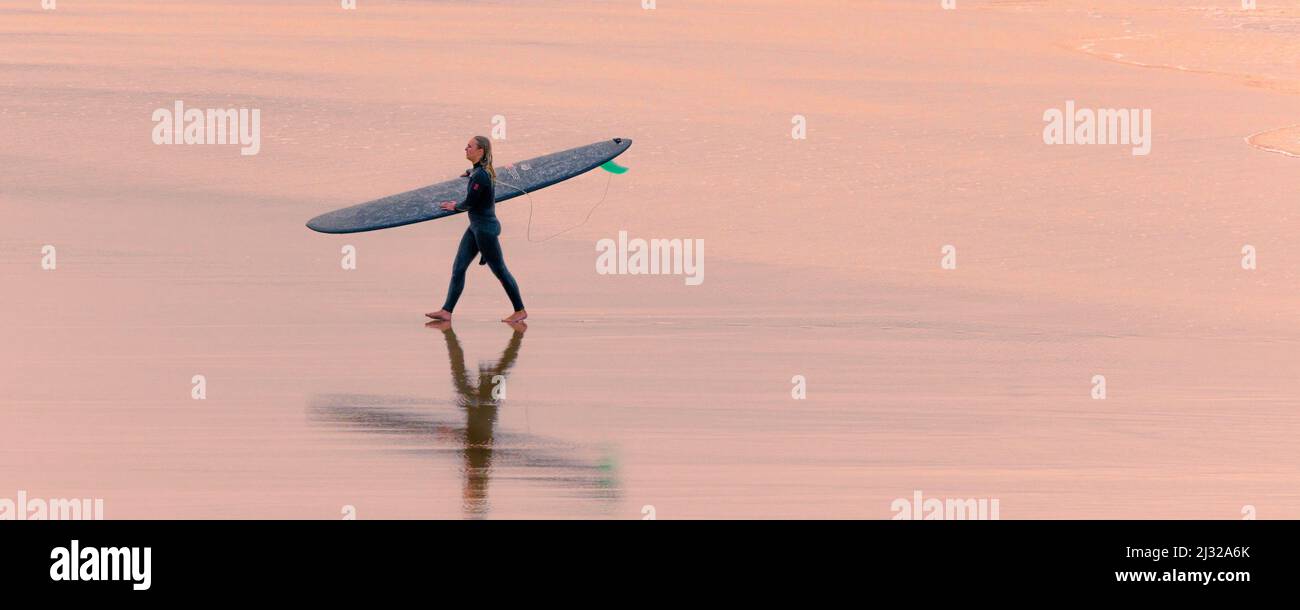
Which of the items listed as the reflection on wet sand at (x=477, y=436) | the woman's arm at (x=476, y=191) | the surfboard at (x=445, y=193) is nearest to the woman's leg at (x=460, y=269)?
the woman's arm at (x=476, y=191)

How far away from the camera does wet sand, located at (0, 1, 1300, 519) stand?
1004 centimetres

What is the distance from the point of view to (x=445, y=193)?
611 inches

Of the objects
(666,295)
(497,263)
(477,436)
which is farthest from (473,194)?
(477,436)

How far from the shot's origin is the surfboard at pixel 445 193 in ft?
49.6

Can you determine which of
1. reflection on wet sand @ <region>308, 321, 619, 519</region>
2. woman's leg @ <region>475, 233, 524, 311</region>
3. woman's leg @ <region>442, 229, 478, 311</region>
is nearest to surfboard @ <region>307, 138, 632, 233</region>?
woman's leg @ <region>442, 229, 478, 311</region>

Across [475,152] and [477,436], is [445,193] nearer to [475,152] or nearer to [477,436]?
[475,152]

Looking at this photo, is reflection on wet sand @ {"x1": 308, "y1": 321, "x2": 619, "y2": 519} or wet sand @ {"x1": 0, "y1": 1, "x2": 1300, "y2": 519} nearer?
reflection on wet sand @ {"x1": 308, "y1": 321, "x2": 619, "y2": 519}

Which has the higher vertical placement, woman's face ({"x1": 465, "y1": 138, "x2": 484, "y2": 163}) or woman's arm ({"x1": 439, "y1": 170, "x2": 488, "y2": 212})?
woman's face ({"x1": 465, "y1": 138, "x2": 484, "y2": 163})

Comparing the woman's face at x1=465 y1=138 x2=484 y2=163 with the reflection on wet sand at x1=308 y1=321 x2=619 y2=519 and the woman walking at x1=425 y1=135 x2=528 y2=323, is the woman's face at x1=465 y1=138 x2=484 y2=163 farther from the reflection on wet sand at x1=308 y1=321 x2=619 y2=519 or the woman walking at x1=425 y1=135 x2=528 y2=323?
the reflection on wet sand at x1=308 y1=321 x2=619 y2=519

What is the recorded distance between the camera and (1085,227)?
18578 mm

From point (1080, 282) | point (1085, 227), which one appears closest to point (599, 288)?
point (1080, 282)

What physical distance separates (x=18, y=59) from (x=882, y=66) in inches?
500

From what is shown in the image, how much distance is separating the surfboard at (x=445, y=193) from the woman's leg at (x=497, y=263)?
2.06 feet

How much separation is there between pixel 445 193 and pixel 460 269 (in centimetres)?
141
